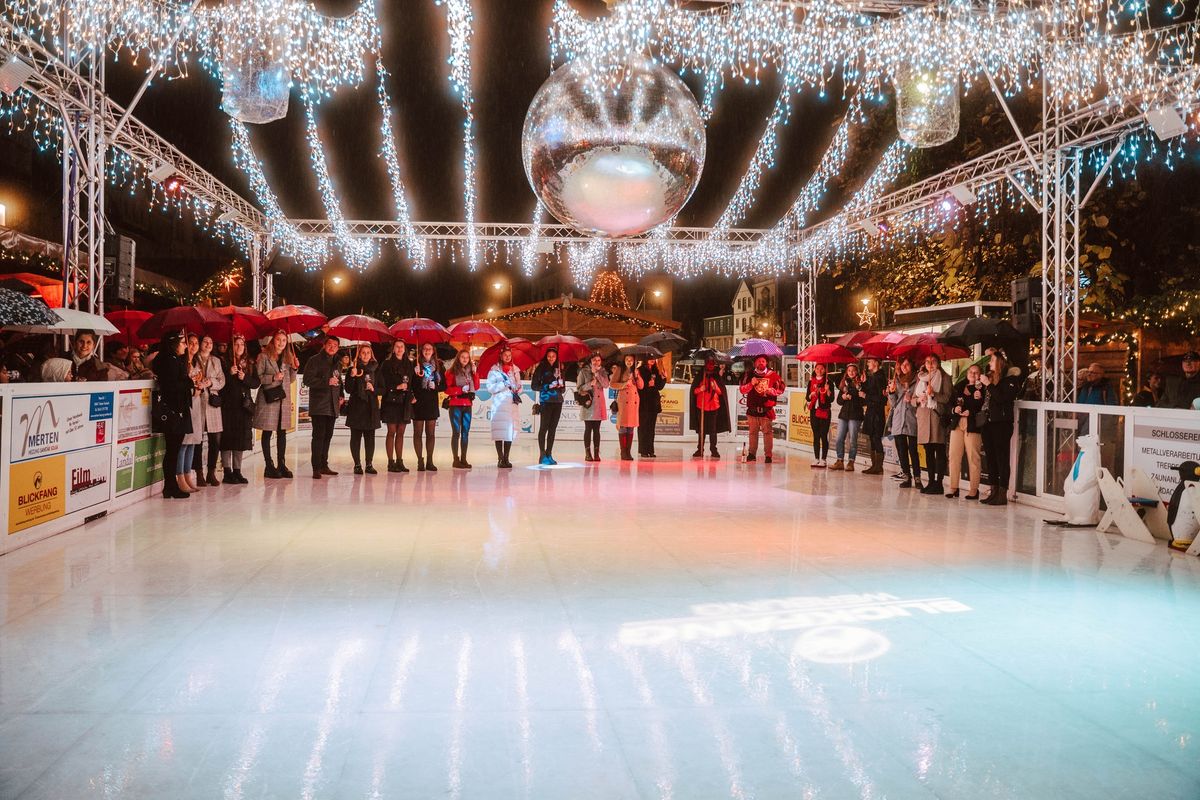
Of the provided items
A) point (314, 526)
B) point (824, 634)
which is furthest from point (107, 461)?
point (824, 634)

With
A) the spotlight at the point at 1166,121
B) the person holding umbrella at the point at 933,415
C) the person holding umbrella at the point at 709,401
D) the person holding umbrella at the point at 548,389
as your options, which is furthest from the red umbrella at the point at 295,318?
the spotlight at the point at 1166,121

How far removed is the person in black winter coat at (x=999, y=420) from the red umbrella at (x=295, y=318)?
837 cm

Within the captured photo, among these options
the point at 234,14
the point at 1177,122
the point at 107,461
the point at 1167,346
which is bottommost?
the point at 107,461

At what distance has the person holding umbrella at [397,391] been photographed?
1144 cm

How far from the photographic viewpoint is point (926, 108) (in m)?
9.48

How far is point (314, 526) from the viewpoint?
7570 millimetres

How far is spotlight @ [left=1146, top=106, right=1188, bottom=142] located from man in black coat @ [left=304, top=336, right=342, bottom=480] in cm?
897

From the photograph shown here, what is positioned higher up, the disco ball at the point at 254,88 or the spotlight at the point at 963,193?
the spotlight at the point at 963,193

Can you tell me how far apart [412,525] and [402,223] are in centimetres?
1306

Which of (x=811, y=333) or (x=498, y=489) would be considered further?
(x=811, y=333)

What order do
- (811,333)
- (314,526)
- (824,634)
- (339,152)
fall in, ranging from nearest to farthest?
(824,634), (314,526), (339,152), (811,333)

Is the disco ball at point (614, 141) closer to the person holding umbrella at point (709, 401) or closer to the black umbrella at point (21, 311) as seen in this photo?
the black umbrella at point (21, 311)

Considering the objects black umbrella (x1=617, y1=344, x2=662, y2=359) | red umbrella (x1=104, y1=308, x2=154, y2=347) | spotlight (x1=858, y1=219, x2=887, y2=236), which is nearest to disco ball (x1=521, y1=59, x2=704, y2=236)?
red umbrella (x1=104, y1=308, x2=154, y2=347)

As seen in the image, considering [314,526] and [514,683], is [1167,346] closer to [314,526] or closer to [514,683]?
[314,526]
